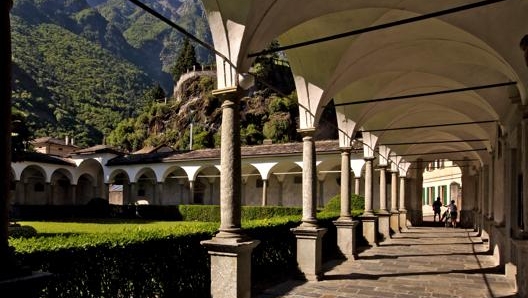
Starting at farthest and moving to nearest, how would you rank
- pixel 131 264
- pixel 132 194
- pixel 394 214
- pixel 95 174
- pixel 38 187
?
pixel 95 174
pixel 132 194
pixel 38 187
pixel 394 214
pixel 131 264

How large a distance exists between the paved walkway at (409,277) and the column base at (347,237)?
0.95 ft

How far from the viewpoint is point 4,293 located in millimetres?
2727

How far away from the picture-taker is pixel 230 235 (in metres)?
5.46

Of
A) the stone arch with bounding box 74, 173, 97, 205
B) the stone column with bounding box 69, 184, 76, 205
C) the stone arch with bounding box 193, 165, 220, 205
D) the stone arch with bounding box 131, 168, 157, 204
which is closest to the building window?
the stone column with bounding box 69, 184, 76, 205

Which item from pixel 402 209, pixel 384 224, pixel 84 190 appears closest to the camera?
pixel 384 224

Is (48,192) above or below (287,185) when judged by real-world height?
below

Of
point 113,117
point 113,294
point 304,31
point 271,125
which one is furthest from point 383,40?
point 113,117

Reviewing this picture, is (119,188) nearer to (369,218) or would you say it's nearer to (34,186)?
(34,186)

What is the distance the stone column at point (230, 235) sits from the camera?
5383 mm

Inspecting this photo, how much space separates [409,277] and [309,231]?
2302mm

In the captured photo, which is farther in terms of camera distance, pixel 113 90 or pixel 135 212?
pixel 113 90

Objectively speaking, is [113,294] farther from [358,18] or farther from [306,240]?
[358,18]

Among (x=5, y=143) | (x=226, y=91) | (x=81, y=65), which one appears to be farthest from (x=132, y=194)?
(x=81, y=65)

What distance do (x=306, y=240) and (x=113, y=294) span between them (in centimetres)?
408
